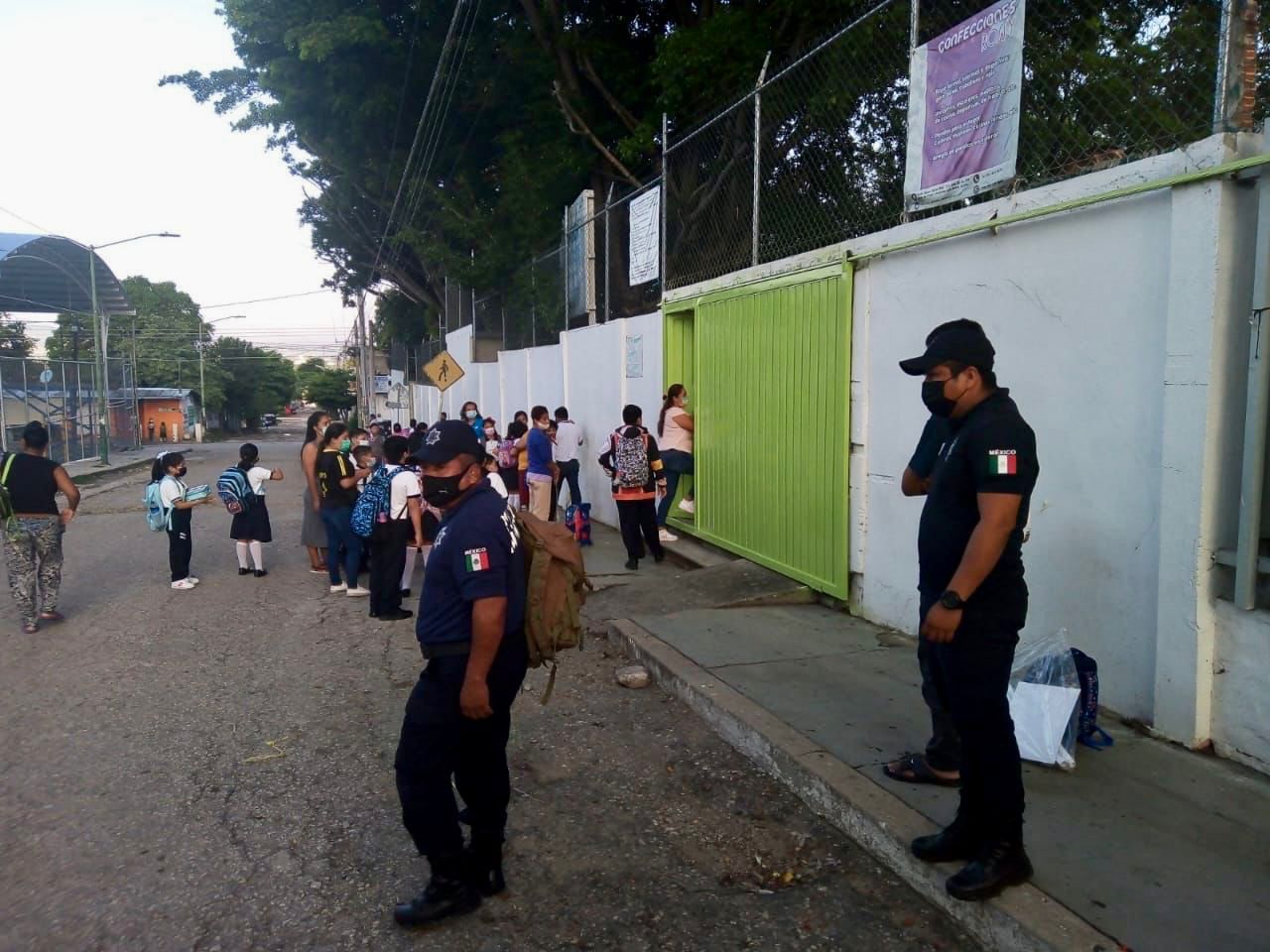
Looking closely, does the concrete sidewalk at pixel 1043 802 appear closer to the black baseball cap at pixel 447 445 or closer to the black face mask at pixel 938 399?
the black face mask at pixel 938 399

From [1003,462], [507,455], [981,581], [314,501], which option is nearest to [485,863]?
[981,581]

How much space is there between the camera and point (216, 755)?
15.9 feet

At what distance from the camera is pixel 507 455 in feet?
40.2

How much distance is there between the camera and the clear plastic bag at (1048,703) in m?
3.96

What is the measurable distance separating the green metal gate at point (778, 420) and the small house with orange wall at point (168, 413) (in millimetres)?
54831

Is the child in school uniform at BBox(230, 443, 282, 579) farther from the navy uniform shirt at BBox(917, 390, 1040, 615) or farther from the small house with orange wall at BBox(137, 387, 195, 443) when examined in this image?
the small house with orange wall at BBox(137, 387, 195, 443)

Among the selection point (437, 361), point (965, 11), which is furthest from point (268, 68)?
point (965, 11)

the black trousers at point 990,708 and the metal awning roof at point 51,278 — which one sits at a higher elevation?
the metal awning roof at point 51,278

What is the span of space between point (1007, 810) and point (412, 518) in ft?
18.5

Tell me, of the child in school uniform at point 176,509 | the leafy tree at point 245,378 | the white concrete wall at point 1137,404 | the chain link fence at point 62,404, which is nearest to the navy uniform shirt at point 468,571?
the white concrete wall at point 1137,404

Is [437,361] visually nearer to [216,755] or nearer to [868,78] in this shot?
[868,78]

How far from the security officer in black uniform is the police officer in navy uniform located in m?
1.40

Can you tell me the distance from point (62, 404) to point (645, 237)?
78.4ft

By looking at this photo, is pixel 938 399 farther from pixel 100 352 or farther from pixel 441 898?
pixel 100 352
